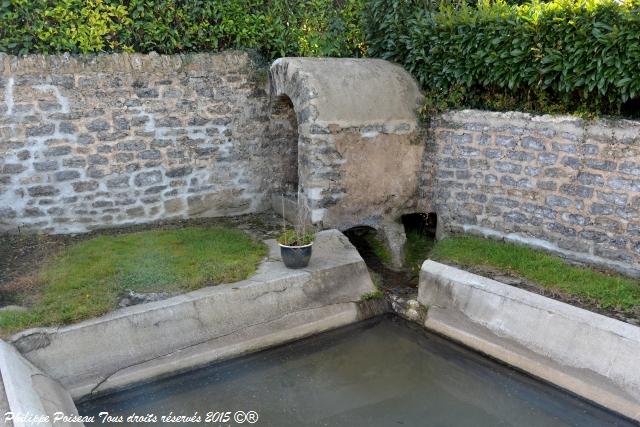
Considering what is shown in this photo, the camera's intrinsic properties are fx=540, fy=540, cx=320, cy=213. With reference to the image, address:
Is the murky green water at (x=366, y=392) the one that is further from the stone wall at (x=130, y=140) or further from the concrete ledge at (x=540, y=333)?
the stone wall at (x=130, y=140)

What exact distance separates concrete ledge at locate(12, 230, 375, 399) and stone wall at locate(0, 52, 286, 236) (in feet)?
6.78

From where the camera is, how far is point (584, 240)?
212 inches

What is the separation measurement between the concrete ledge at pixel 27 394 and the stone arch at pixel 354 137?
328 cm

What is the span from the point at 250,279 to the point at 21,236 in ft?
9.85

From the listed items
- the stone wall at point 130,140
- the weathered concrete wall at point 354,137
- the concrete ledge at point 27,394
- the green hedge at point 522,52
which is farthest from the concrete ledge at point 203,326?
the green hedge at point 522,52

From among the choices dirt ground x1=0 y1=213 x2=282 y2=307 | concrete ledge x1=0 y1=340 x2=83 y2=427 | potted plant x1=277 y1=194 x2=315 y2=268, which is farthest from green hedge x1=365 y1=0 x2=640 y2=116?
concrete ledge x1=0 y1=340 x2=83 y2=427

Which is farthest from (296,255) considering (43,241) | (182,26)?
(182,26)

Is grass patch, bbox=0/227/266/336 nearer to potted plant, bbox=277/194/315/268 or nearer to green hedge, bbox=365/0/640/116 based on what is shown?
potted plant, bbox=277/194/315/268

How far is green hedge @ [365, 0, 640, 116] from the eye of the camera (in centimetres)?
488

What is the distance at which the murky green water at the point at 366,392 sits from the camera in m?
4.07

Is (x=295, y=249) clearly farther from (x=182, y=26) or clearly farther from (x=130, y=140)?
(x=182, y=26)

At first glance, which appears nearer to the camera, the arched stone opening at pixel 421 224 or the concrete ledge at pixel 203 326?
the concrete ledge at pixel 203 326

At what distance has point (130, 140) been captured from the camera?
669 centimetres

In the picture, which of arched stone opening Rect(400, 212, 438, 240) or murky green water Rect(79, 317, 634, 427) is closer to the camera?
murky green water Rect(79, 317, 634, 427)
